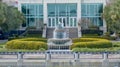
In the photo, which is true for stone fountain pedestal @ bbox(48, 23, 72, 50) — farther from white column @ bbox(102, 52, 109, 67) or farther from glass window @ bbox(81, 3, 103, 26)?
glass window @ bbox(81, 3, 103, 26)

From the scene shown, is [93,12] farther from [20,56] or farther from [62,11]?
[20,56]

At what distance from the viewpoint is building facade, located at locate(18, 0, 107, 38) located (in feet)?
208

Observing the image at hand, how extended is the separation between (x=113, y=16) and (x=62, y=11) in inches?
561

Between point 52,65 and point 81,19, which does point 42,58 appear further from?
point 81,19

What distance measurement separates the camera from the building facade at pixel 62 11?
6325 centimetres

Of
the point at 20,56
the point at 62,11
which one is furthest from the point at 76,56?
the point at 62,11

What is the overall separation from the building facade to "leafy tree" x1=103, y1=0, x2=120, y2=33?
424cm

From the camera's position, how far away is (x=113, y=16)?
51125 mm

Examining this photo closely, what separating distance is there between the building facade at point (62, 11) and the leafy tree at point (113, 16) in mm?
4239

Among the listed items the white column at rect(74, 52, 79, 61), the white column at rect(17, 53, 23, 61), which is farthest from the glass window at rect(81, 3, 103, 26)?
the white column at rect(17, 53, 23, 61)

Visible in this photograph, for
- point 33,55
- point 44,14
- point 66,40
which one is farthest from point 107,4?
point 33,55

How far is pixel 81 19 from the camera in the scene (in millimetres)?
61750

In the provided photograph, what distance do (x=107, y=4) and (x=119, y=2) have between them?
36.3 ft

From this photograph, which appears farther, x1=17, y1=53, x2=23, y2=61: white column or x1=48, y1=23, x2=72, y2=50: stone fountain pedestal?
x1=48, y1=23, x2=72, y2=50: stone fountain pedestal
